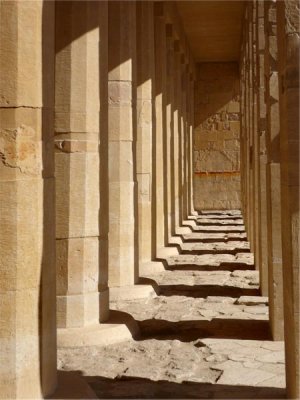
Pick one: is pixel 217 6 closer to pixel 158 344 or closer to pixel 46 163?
pixel 158 344

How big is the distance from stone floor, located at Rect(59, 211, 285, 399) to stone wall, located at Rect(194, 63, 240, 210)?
1627 centimetres

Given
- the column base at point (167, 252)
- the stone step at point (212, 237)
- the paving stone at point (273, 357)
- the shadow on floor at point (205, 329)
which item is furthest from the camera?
the stone step at point (212, 237)

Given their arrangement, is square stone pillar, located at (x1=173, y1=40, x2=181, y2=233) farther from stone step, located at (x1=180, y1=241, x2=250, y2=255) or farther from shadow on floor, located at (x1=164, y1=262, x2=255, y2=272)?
shadow on floor, located at (x1=164, y1=262, x2=255, y2=272)

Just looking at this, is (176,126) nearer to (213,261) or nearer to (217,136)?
(213,261)

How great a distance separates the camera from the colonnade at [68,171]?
4.55m

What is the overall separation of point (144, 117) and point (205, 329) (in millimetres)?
4951

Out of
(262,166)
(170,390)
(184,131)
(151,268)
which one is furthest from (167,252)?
(184,131)

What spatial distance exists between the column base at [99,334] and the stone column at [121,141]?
85.7 inches

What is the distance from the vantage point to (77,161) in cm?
719

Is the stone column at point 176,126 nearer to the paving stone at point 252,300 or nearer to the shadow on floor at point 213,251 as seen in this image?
the shadow on floor at point 213,251

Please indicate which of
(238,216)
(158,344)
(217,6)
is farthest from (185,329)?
(238,216)

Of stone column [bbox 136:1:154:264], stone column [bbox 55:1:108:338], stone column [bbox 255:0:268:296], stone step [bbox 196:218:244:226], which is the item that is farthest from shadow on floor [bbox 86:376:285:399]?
stone step [bbox 196:218:244:226]

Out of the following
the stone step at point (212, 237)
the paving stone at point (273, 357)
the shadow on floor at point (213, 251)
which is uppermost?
the stone step at point (212, 237)

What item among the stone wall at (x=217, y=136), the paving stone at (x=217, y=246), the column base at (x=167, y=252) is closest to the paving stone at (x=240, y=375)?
the column base at (x=167, y=252)
